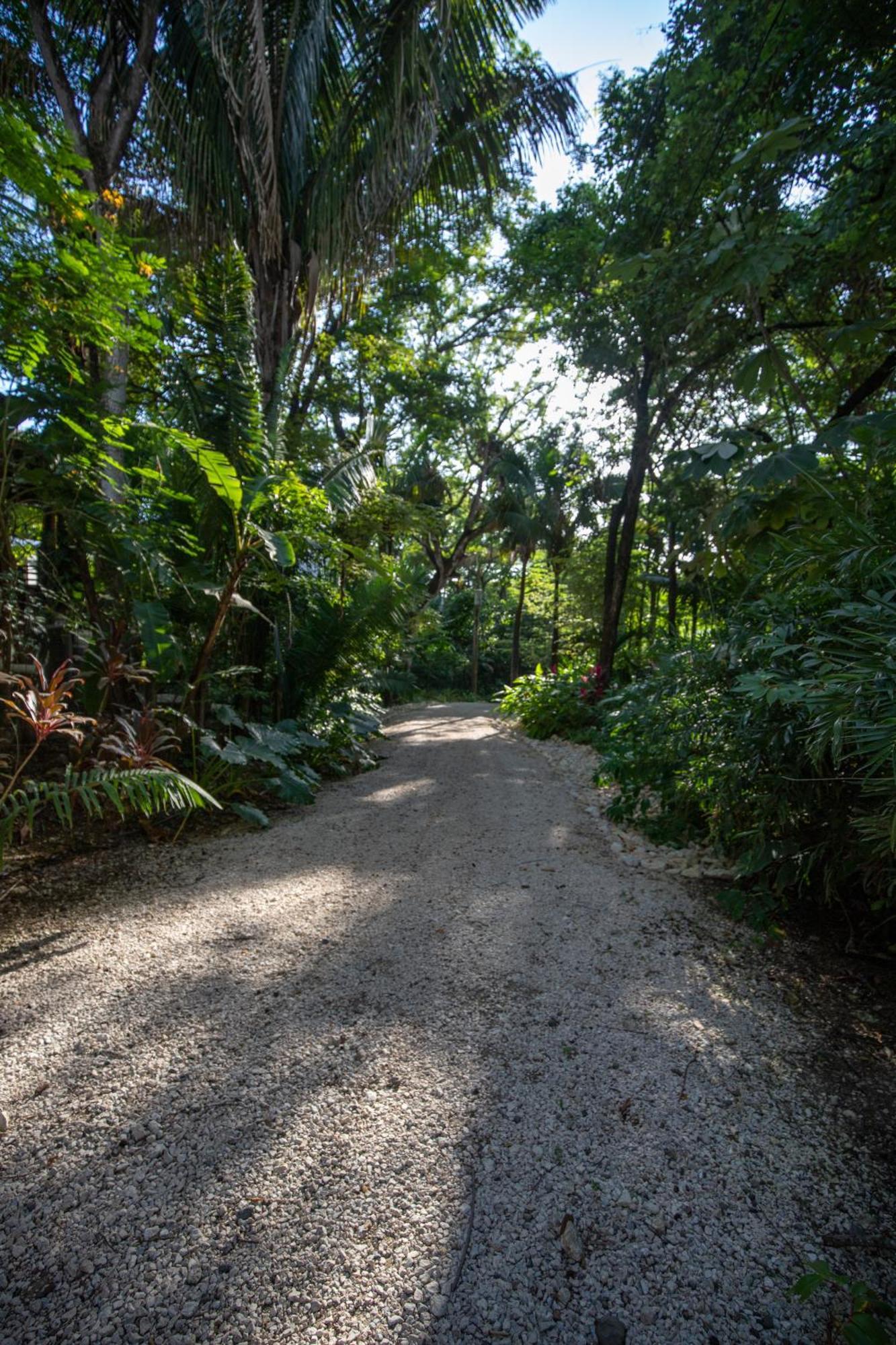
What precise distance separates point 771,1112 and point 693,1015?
43 cm

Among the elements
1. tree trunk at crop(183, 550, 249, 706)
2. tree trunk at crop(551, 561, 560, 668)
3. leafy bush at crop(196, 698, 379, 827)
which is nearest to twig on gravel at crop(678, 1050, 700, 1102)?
leafy bush at crop(196, 698, 379, 827)

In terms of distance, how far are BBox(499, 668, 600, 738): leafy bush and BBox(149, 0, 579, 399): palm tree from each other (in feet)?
19.5

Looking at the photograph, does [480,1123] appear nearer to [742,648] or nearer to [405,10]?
[742,648]

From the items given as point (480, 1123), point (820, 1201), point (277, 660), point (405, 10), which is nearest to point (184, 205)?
point (405, 10)

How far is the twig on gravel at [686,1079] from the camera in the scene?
165 cm

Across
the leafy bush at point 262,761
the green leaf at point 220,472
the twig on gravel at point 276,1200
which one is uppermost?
the green leaf at point 220,472

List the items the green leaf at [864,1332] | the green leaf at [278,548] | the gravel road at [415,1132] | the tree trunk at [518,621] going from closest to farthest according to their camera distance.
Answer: the green leaf at [864,1332], the gravel road at [415,1132], the green leaf at [278,548], the tree trunk at [518,621]

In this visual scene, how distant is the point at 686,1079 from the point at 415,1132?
0.84m

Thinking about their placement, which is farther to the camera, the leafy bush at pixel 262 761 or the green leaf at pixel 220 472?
the leafy bush at pixel 262 761

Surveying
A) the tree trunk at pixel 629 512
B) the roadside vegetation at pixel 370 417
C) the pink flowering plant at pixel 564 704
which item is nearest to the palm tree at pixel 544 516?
the pink flowering plant at pixel 564 704

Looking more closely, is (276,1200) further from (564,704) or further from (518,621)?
(518,621)

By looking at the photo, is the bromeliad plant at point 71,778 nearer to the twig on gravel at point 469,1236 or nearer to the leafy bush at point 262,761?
the leafy bush at point 262,761

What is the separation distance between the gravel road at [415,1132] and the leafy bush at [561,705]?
→ 598 cm

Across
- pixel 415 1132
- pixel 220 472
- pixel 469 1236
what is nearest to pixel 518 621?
pixel 220 472
